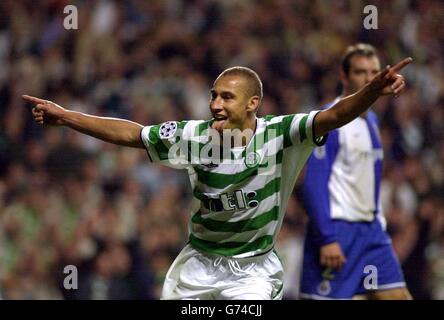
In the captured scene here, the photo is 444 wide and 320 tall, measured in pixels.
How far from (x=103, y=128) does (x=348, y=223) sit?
73.0 inches

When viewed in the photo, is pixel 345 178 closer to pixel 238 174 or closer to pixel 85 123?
pixel 238 174

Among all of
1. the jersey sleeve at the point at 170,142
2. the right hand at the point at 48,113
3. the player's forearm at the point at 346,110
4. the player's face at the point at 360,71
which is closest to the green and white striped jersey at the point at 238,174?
the jersey sleeve at the point at 170,142

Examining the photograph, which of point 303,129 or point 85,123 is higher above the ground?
point 85,123

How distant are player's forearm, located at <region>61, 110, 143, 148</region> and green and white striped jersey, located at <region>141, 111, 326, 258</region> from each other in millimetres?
64

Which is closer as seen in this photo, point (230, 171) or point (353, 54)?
point (230, 171)

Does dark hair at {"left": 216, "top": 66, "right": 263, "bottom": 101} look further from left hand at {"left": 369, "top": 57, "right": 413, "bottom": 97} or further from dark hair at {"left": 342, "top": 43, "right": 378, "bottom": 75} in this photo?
dark hair at {"left": 342, "top": 43, "right": 378, "bottom": 75}

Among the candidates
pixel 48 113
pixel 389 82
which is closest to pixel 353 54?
pixel 389 82

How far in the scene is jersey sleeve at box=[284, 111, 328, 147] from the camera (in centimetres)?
473

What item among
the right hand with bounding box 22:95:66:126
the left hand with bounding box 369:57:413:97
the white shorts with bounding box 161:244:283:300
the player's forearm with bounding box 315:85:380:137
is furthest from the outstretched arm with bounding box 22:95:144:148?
the left hand with bounding box 369:57:413:97

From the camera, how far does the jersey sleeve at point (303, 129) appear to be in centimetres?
473

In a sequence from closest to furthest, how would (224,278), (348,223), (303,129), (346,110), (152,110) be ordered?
(346,110), (303,129), (224,278), (348,223), (152,110)

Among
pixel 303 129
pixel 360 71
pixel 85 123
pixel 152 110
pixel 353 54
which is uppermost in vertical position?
pixel 152 110

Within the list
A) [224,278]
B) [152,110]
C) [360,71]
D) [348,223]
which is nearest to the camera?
[224,278]

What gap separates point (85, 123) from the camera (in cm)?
489
